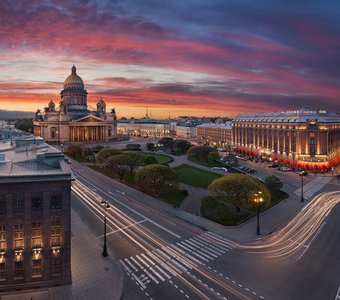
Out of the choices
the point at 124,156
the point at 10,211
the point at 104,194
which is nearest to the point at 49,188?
the point at 10,211

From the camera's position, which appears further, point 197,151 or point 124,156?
point 197,151

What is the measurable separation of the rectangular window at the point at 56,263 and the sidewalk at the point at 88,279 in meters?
1.57

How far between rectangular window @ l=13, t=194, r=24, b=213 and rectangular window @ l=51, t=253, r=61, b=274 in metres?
5.60

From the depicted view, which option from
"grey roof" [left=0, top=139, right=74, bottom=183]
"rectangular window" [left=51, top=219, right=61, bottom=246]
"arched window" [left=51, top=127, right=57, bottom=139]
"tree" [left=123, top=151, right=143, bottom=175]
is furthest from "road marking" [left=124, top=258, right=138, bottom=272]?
"arched window" [left=51, top=127, right=57, bottom=139]

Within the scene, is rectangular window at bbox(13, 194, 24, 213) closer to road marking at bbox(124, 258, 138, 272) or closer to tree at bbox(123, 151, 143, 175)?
road marking at bbox(124, 258, 138, 272)

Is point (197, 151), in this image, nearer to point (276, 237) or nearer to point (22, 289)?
point (276, 237)

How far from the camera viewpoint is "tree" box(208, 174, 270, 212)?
53.5m

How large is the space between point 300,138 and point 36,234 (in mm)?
95563

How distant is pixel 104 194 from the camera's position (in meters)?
68.2

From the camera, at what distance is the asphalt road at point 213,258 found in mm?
31641

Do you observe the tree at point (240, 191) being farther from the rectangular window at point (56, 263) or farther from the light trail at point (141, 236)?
the rectangular window at point (56, 263)

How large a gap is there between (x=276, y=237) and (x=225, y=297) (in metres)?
18.5

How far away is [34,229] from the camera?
31781 mm

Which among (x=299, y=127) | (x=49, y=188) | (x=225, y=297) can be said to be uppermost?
(x=299, y=127)
